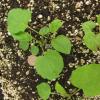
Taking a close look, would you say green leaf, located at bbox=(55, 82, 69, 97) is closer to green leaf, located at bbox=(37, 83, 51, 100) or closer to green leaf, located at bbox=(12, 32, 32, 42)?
green leaf, located at bbox=(37, 83, 51, 100)

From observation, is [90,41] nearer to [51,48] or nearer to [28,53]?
[51,48]

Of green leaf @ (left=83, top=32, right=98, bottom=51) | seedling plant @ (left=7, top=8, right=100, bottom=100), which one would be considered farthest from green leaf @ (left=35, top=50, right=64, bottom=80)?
green leaf @ (left=83, top=32, right=98, bottom=51)

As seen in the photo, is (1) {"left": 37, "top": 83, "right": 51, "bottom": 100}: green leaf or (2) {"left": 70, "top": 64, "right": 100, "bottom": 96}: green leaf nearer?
(2) {"left": 70, "top": 64, "right": 100, "bottom": 96}: green leaf

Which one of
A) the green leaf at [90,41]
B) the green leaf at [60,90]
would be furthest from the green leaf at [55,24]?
the green leaf at [60,90]

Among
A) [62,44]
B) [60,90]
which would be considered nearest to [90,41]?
[62,44]

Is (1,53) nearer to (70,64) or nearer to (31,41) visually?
(31,41)

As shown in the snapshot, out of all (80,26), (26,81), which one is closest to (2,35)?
(26,81)

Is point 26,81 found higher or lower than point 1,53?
lower
